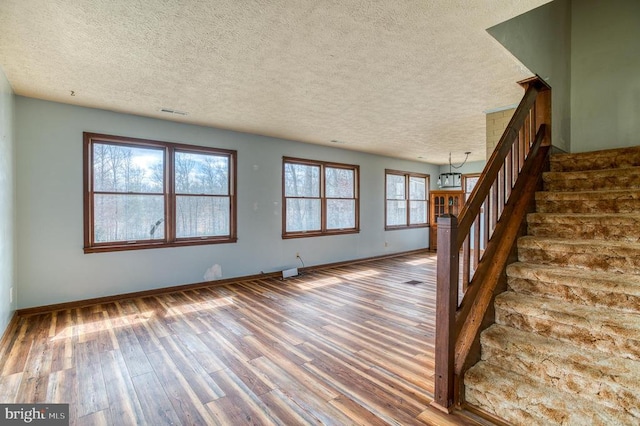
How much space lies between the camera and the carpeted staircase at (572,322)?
171 centimetres

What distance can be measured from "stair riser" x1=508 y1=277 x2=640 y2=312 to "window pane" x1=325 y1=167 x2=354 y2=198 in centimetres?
486

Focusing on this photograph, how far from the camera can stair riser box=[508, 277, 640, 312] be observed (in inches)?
76.2

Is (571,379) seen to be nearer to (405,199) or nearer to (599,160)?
(599,160)

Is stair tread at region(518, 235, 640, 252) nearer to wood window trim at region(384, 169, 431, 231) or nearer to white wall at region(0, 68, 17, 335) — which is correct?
white wall at region(0, 68, 17, 335)

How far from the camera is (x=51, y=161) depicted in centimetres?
399

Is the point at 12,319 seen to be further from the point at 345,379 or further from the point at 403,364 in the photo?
the point at 403,364

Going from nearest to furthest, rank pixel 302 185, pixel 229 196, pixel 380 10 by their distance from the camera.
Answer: pixel 380 10
pixel 229 196
pixel 302 185

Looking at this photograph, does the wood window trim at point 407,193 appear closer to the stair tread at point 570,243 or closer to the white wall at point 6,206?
the stair tread at point 570,243

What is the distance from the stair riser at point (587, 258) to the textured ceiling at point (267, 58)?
1.75 meters

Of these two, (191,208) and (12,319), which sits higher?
(191,208)

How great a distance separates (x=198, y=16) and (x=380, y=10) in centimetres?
127

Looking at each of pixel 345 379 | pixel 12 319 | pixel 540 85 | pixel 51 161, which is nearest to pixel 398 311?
pixel 345 379

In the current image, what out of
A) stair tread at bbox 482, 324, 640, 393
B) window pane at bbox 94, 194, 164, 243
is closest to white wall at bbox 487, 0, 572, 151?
stair tread at bbox 482, 324, 640, 393

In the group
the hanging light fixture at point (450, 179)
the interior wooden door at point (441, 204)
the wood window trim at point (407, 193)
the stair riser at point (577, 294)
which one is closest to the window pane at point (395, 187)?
the wood window trim at point (407, 193)
